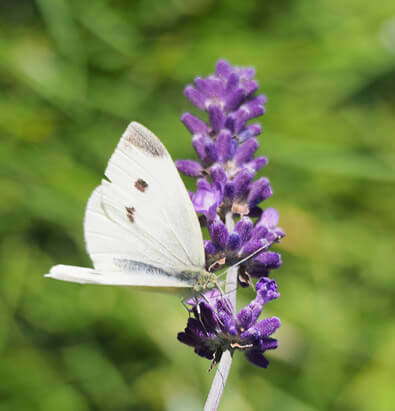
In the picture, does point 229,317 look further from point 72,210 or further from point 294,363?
point 72,210

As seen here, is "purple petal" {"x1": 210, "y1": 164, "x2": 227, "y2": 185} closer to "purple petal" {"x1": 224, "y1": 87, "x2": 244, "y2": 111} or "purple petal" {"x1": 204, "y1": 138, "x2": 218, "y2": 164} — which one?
"purple petal" {"x1": 204, "y1": 138, "x2": 218, "y2": 164}

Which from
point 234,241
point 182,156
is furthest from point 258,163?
point 182,156

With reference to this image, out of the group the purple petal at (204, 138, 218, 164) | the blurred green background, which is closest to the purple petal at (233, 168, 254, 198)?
the purple petal at (204, 138, 218, 164)

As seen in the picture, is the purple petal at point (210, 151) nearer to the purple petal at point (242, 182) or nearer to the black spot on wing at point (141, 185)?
the purple petal at point (242, 182)

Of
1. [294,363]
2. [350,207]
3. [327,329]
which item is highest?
[350,207]

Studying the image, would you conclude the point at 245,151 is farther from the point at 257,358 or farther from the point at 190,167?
the point at 257,358

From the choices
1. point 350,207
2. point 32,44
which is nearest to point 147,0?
point 32,44
